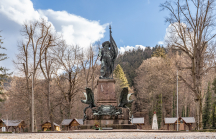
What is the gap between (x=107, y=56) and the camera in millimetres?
19500

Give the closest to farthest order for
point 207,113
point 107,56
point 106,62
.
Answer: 1. point 107,56
2. point 106,62
3. point 207,113

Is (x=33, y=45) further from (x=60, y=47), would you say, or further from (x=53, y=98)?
(x=53, y=98)

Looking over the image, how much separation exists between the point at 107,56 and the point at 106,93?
10.5 feet

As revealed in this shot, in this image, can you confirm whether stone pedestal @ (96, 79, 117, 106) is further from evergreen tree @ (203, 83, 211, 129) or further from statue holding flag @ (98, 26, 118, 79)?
evergreen tree @ (203, 83, 211, 129)

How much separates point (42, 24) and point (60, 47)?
5.15m

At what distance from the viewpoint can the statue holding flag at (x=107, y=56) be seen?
19.5m

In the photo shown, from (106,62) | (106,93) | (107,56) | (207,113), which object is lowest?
(207,113)

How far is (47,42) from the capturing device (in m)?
27.0

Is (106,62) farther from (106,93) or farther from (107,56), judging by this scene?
(106,93)

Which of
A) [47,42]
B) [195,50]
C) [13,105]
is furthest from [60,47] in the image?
[195,50]

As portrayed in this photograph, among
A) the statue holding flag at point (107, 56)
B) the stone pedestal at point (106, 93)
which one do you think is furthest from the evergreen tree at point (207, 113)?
the stone pedestal at point (106, 93)

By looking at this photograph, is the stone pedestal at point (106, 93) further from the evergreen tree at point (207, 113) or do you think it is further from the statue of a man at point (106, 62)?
the evergreen tree at point (207, 113)

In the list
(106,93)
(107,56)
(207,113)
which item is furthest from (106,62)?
(207,113)

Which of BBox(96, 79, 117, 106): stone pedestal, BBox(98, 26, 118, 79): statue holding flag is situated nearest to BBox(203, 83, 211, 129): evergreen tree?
BBox(98, 26, 118, 79): statue holding flag
